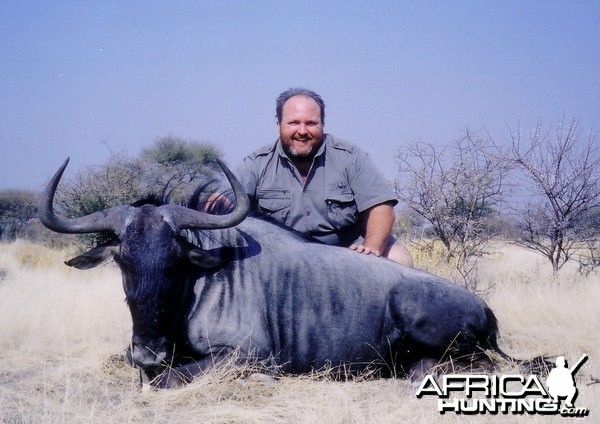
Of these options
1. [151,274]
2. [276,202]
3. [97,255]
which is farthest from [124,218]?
[276,202]

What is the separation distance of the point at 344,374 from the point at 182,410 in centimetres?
133

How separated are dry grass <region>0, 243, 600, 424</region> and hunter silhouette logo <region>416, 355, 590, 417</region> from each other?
8 centimetres

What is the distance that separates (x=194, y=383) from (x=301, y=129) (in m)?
2.64

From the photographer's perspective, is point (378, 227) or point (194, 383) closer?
point (194, 383)

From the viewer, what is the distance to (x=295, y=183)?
19.4 ft

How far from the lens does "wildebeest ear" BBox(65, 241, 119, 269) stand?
4.31 metres

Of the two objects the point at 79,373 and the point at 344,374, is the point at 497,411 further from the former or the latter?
the point at 79,373

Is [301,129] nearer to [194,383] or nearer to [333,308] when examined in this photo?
[333,308]

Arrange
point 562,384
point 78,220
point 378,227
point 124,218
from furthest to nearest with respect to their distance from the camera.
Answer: point 378,227, point 78,220, point 124,218, point 562,384

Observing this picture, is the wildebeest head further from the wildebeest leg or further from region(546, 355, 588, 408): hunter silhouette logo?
region(546, 355, 588, 408): hunter silhouette logo

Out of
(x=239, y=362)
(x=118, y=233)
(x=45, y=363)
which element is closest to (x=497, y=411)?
(x=239, y=362)

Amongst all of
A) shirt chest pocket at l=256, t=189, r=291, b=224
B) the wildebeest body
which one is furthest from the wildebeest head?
shirt chest pocket at l=256, t=189, r=291, b=224

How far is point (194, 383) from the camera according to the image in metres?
4.11

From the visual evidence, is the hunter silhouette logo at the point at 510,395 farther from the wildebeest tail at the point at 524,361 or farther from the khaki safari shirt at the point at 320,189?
the khaki safari shirt at the point at 320,189
